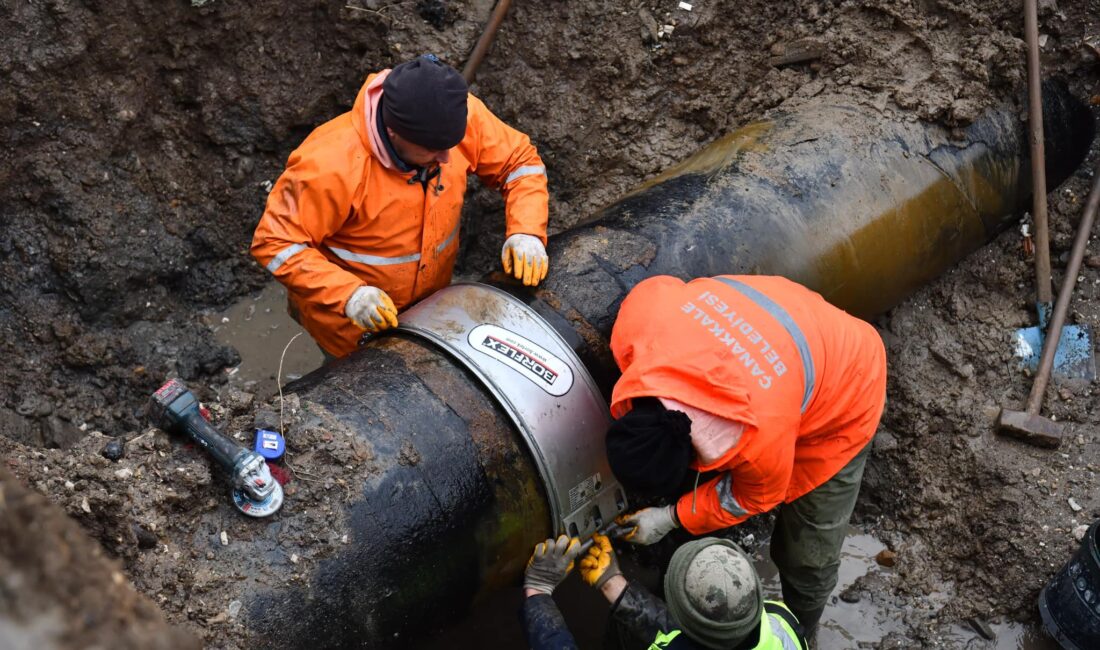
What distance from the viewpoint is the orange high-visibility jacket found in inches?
92.5

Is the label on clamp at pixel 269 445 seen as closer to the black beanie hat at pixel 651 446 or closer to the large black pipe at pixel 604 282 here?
the large black pipe at pixel 604 282

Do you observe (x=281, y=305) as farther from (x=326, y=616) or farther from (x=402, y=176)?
(x=326, y=616)

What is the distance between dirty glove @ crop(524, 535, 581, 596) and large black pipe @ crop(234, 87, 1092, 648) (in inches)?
2.6

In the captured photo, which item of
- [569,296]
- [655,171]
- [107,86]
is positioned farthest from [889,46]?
[107,86]

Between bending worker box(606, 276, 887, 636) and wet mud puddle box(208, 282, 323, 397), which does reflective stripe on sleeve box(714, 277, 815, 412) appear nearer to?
bending worker box(606, 276, 887, 636)

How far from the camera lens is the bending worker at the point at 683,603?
214 centimetres

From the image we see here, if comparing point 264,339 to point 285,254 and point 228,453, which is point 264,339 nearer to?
point 285,254

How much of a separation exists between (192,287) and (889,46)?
3.48 m

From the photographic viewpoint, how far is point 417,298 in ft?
11.3

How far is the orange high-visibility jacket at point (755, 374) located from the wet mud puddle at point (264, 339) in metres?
2.23

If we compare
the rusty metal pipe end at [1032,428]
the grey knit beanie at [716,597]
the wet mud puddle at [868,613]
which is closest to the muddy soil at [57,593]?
the grey knit beanie at [716,597]

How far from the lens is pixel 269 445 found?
95.2 inches

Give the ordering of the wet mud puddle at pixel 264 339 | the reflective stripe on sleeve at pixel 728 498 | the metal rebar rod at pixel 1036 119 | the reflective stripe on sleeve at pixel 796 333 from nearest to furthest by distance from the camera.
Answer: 1. the reflective stripe on sleeve at pixel 796 333
2. the reflective stripe on sleeve at pixel 728 498
3. the metal rebar rod at pixel 1036 119
4. the wet mud puddle at pixel 264 339

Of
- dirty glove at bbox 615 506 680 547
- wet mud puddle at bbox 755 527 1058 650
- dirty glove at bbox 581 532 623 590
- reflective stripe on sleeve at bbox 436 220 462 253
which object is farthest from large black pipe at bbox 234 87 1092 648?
wet mud puddle at bbox 755 527 1058 650
